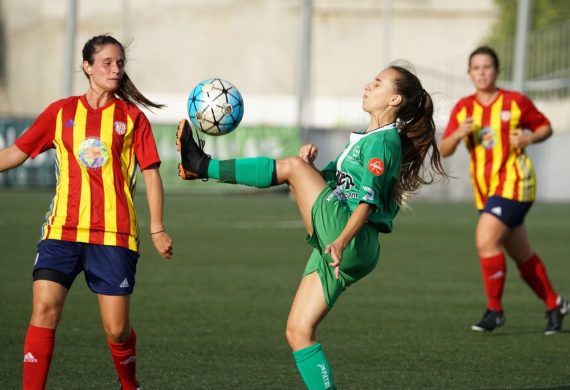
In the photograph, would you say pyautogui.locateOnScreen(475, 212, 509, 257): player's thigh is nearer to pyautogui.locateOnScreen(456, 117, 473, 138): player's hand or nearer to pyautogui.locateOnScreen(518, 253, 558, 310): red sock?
pyautogui.locateOnScreen(518, 253, 558, 310): red sock

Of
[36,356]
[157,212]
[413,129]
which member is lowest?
[36,356]

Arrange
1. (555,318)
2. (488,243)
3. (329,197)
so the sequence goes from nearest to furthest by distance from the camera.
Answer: (329,197), (555,318), (488,243)

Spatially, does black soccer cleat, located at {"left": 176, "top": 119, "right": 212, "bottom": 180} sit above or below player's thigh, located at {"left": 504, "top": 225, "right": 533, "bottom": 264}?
above

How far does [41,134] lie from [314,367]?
180 cm

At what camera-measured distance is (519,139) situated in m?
8.56

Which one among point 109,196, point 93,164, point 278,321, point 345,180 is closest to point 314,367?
point 345,180

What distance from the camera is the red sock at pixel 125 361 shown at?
5.77 metres

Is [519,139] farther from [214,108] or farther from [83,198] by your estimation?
[83,198]

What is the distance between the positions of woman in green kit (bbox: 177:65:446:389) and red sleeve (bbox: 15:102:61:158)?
0.69 meters

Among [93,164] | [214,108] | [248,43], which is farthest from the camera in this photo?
[248,43]

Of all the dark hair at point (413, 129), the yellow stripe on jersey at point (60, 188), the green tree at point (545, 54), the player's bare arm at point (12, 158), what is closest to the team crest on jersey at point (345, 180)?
the dark hair at point (413, 129)

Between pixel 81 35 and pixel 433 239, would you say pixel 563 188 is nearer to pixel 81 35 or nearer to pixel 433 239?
pixel 433 239

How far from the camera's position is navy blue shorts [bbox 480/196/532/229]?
8.47m

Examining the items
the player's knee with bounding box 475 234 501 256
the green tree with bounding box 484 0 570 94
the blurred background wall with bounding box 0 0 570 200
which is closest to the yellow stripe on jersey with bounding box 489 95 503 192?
the player's knee with bounding box 475 234 501 256
